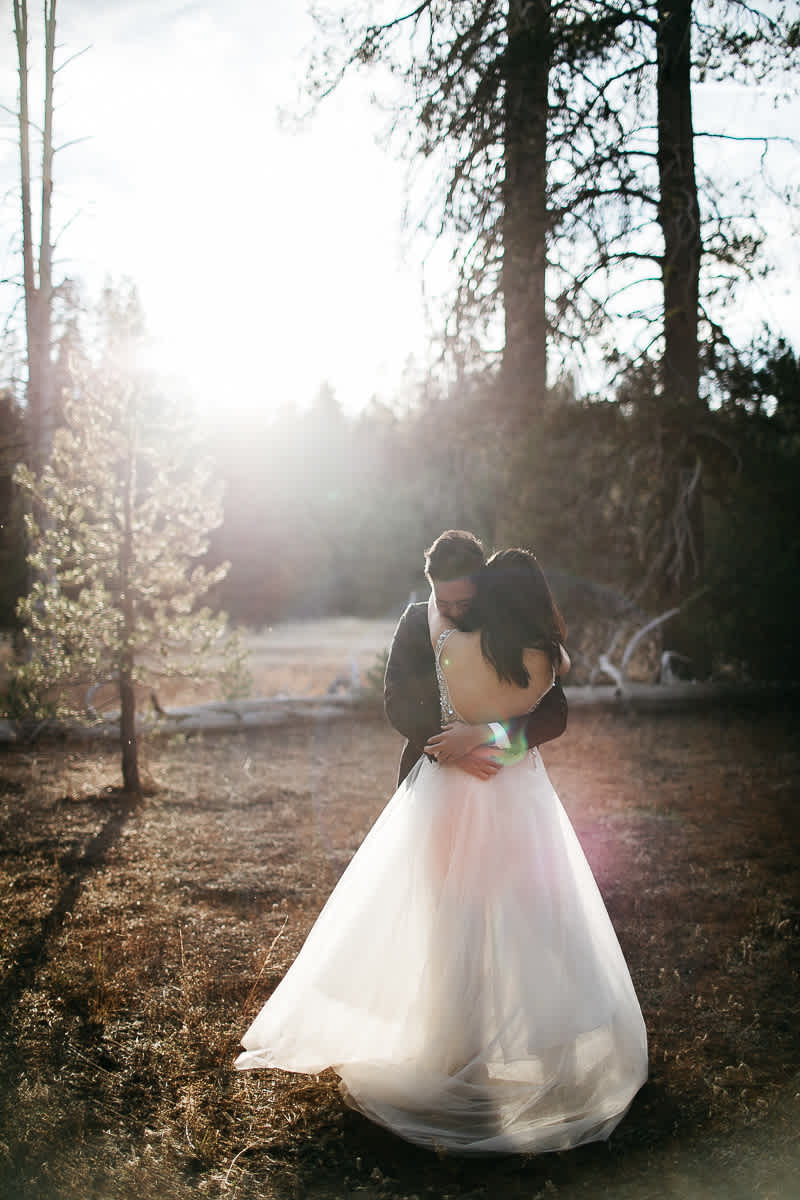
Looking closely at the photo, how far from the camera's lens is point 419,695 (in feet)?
10.9

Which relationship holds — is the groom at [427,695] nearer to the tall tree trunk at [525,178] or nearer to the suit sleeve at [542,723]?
the suit sleeve at [542,723]

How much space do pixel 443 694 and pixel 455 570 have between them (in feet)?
1.66

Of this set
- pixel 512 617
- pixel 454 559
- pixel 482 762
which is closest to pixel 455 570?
pixel 454 559

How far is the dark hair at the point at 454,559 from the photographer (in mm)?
3029

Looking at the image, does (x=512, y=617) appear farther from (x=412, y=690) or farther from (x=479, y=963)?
(x=479, y=963)

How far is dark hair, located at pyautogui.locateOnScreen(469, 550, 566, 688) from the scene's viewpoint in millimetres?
2969

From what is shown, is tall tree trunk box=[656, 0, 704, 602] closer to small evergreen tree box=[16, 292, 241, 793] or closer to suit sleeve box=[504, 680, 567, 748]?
small evergreen tree box=[16, 292, 241, 793]

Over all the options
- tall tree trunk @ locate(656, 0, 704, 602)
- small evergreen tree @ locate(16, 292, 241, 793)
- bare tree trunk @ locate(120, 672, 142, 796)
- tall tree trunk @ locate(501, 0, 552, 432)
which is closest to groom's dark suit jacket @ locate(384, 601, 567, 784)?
small evergreen tree @ locate(16, 292, 241, 793)

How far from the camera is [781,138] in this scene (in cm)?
998

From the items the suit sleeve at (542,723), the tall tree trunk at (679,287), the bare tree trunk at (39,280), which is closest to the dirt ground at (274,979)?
the suit sleeve at (542,723)

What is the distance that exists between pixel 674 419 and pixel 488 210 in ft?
11.3

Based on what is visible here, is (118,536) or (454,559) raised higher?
(118,536)

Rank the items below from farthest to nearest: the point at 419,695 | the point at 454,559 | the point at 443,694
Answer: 1. the point at 419,695
2. the point at 443,694
3. the point at 454,559

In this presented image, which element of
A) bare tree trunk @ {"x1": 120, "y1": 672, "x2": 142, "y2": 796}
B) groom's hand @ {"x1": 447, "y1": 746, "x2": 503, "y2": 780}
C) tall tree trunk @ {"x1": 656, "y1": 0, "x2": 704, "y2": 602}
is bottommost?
bare tree trunk @ {"x1": 120, "y1": 672, "x2": 142, "y2": 796}
